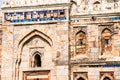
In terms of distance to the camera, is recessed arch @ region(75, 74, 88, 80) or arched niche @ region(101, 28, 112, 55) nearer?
recessed arch @ region(75, 74, 88, 80)

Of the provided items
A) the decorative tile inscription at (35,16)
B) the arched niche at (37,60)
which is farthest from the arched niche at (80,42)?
the arched niche at (37,60)

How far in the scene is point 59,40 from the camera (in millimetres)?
23578

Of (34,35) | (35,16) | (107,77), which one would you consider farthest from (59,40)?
(107,77)

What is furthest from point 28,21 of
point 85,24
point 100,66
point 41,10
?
point 100,66

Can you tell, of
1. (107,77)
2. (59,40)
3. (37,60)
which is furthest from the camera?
(37,60)

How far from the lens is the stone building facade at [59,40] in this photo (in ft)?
76.3

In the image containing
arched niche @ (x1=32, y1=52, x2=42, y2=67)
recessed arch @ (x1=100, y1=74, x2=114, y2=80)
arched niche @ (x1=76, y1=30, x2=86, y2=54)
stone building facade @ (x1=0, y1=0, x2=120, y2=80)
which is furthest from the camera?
arched niche @ (x1=32, y1=52, x2=42, y2=67)

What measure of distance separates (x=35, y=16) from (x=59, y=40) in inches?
84.0

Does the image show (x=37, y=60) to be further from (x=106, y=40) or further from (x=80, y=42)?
(x=106, y=40)

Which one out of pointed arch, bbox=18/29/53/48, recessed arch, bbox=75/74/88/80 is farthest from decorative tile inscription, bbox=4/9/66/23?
recessed arch, bbox=75/74/88/80

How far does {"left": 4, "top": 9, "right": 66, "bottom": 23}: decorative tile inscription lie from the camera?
23859 mm

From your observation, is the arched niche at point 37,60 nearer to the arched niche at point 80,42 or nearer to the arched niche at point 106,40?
the arched niche at point 80,42

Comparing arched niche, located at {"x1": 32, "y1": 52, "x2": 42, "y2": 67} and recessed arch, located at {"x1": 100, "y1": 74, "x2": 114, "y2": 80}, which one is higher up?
arched niche, located at {"x1": 32, "y1": 52, "x2": 42, "y2": 67}

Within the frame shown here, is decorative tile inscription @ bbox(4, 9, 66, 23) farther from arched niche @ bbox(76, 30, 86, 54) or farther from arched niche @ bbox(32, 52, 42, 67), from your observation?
arched niche @ bbox(32, 52, 42, 67)
